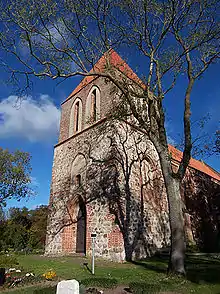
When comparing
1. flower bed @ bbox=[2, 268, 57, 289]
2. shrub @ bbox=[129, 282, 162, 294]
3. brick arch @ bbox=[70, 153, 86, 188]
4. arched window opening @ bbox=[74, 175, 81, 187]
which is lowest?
shrub @ bbox=[129, 282, 162, 294]

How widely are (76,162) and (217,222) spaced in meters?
13.0

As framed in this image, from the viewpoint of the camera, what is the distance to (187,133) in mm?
9625

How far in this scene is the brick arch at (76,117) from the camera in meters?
17.6

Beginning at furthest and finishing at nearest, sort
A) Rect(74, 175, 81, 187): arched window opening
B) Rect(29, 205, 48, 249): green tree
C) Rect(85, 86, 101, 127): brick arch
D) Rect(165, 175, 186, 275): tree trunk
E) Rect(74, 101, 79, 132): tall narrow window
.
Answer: Rect(29, 205, 48, 249): green tree, Rect(74, 101, 79, 132): tall narrow window, Rect(85, 86, 101, 127): brick arch, Rect(74, 175, 81, 187): arched window opening, Rect(165, 175, 186, 275): tree trunk

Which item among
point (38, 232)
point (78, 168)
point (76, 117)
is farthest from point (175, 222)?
point (38, 232)

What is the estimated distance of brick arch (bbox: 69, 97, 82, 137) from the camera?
17578 millimetres

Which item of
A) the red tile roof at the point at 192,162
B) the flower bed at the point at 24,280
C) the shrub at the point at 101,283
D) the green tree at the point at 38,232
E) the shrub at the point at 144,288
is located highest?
the red tile roof at the point at 192,162

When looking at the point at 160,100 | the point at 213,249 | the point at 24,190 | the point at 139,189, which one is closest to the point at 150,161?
the point at 139,189

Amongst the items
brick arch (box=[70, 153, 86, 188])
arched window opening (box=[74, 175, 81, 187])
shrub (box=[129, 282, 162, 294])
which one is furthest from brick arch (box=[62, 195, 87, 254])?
shrub (box=[129, 282, 162, 294])

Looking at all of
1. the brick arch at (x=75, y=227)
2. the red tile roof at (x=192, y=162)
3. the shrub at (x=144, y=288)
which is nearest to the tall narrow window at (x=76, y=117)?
the brick arch at (x=75, y=227)

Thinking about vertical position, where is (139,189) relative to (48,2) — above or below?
below

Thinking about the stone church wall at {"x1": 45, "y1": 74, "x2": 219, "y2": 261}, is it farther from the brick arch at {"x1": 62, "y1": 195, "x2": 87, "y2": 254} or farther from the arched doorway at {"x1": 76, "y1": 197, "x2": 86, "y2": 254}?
the arched doorway at {"x1": 76, "y1": 197, "x2": 86, "y2": 254}

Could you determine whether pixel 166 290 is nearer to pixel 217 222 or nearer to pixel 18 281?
pixel 18 281

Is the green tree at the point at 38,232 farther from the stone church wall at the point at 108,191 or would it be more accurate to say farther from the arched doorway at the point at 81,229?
the arched doorway at the point at 81,229
